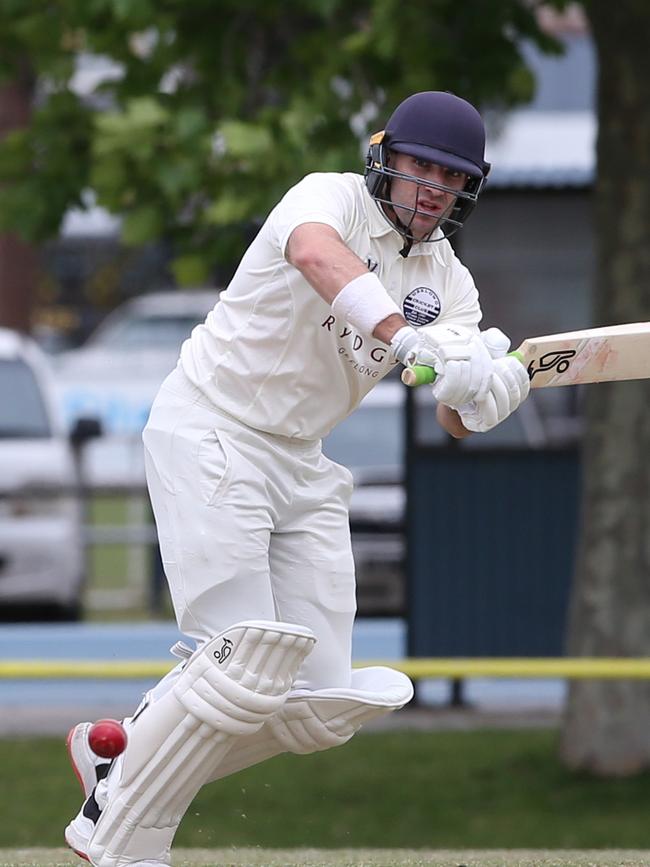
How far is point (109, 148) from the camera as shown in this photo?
7.18 m

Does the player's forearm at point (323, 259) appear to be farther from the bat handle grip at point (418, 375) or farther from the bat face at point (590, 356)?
the bat face at point (590, 356)

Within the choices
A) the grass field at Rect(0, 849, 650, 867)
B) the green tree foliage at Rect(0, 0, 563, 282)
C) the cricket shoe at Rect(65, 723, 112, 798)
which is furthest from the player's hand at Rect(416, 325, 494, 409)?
the green tree foliage at Rect(0, 0, 563, 282)

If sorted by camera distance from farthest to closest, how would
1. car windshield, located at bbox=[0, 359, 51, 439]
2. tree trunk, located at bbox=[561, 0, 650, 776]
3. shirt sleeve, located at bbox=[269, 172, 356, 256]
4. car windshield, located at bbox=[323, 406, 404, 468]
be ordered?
car windshield, located at bbox=[323, 406, 404, 468]
car windshield, located at bbox=[0, 359, 51, 439]
tree trunk, located at bbox=[561, 0, 650, 776]
shirt sleeve, located at bbox=[269, 172, 356, 256]

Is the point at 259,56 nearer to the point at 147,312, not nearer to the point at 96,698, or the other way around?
the point at 96,698

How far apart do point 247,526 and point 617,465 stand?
4.26m

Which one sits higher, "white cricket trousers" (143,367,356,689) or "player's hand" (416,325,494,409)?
"player's hand" (416,325,494,409)

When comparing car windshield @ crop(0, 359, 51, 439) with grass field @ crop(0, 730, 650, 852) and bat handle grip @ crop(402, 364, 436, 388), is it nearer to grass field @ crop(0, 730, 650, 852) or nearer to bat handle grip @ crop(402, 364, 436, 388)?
grass field @ crop(0, 730, 650, 852)

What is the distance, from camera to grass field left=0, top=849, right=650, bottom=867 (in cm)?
484

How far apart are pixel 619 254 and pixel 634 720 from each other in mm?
2111

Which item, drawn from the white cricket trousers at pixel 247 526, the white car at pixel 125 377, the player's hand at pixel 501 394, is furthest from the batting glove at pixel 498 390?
the white car at pixel 125 377

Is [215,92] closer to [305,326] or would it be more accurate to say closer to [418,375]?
[305,326]

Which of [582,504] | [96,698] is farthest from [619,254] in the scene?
[96,698]

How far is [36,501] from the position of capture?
11.0m

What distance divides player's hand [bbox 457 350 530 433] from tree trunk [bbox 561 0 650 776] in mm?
4202
